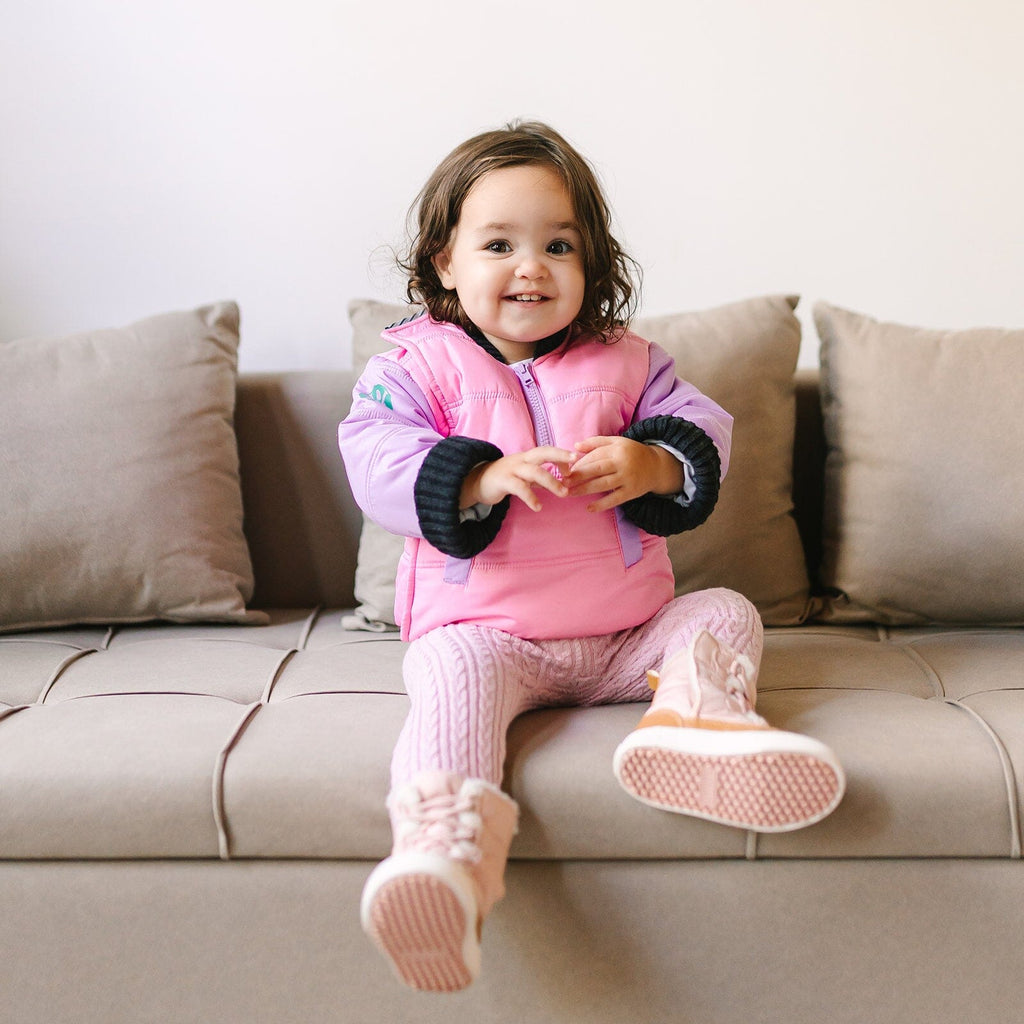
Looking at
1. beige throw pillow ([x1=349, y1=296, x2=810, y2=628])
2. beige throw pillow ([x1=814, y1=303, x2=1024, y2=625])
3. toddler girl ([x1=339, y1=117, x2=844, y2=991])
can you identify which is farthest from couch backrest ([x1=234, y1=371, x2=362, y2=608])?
beige throw pillow ([x1=814, y1=303, x2=1024, y2=625])

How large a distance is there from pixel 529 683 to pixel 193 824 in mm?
389

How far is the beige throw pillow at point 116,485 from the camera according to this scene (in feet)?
4.84

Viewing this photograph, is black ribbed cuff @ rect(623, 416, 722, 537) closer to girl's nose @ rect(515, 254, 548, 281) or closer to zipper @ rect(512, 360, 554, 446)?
zipper @ rect(512, 360, 554, 446)

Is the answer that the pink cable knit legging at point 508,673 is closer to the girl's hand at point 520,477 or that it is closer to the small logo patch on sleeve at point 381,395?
the girl's hand at point 520,477

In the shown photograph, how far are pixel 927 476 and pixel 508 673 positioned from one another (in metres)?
0.75

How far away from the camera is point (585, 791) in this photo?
100cm

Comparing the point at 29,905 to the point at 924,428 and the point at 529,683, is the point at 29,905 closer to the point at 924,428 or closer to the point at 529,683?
the point at 529,683

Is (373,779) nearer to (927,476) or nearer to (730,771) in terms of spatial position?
(730,771)

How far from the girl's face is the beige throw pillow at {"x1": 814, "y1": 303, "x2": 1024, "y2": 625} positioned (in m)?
0.55

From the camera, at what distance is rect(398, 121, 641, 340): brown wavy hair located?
1.24m

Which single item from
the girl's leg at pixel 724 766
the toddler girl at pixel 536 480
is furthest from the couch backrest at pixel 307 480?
the girl's leg at pixel 724 766

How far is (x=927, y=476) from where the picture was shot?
4.85 ft

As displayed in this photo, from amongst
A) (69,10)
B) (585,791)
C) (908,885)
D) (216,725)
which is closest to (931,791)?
(908,885)

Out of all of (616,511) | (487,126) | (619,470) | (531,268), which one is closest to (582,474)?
(619,470)
